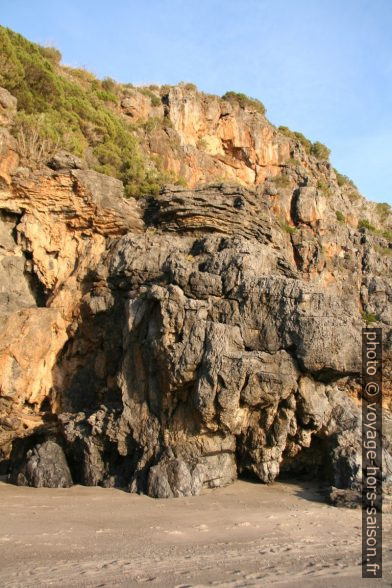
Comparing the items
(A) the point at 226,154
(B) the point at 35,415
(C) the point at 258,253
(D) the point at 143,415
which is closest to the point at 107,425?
(D) the point at 143,415

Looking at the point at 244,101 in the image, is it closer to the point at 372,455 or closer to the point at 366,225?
the point at 366,225

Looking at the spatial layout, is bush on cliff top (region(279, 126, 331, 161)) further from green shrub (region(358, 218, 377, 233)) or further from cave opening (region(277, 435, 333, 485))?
cave opening (region(277, 435, 333, 485))

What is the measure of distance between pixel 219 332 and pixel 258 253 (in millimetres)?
4173

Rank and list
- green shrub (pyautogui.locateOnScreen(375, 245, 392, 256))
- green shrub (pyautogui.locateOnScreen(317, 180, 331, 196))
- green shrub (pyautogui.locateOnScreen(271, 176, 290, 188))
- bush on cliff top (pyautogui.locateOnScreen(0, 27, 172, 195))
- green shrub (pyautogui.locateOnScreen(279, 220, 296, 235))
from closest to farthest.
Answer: bush on cliff top (pyautogui.locateOnScreen(0, 27, 172, 195)) → green shrub (pyautogui.locateOnScreen(279, 220, 296, 235)) → green shrub (pyautogui.locateOnScreen(271, 176, 290, 188)) → green shrub (pyautogui.locateOnScreen(375, 245, 392, 256)) → green shrub (pyautogui.locateOnScreen(317, 180, 331, 196))

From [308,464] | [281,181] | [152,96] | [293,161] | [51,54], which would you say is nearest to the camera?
[308,464]

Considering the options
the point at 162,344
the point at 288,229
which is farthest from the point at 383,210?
the point at 162,344

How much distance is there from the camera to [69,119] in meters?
23.4

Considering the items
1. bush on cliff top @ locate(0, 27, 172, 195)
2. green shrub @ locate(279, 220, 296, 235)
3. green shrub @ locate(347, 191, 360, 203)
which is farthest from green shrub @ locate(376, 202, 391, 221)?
bush on cliff top @ locate(0, 27, 172, 195)

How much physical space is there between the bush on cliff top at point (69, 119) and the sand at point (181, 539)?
1385 cm

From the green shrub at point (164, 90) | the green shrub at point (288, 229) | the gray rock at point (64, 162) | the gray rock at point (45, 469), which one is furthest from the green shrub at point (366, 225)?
the gray rock at point (45, 469)

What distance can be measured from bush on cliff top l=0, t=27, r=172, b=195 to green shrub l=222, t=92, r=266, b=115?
42.0 feet

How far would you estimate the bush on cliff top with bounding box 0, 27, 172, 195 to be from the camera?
20641 millimetres

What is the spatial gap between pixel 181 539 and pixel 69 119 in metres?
21.2

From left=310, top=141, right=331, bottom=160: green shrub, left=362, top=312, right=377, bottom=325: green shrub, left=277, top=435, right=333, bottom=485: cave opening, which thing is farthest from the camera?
left=310, top=141, right=331, bottom=160: green shrub
